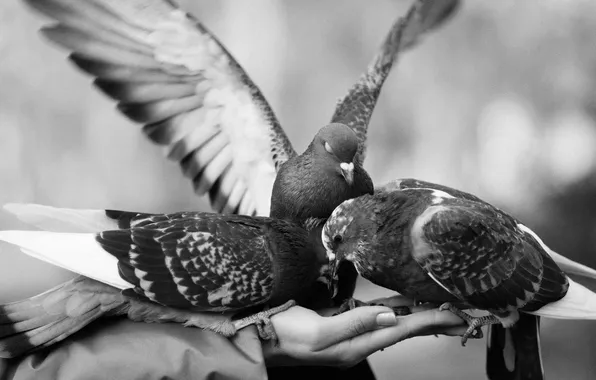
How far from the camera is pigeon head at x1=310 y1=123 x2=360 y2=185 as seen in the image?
1.39 meters

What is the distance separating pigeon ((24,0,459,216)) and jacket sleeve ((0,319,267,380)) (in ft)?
1.50

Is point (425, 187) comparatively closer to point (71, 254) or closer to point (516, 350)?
point (516, 350)

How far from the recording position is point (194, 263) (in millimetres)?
1107

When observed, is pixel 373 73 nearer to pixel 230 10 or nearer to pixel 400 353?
pixel 230 10

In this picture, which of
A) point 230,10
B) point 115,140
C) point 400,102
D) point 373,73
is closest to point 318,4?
point 230,10

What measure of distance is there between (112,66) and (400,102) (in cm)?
146

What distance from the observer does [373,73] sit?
2031 mm

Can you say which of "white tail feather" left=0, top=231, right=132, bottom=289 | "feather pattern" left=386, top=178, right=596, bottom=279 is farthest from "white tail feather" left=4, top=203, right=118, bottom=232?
"feather pattern" left=386, top=178, right=596, bottom=279

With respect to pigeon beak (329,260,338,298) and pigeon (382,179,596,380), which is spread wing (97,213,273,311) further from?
pigeon (382,179,596,380)

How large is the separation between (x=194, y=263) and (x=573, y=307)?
0.74m

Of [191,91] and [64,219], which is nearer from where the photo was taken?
[64,219]

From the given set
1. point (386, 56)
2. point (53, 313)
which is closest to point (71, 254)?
point (53, 313)

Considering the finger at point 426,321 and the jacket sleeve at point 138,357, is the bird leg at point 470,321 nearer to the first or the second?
the finger at point 426,321

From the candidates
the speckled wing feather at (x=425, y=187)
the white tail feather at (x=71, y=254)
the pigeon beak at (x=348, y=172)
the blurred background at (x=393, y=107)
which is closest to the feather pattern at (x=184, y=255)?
the white tail feather at (x=71, y=254)
